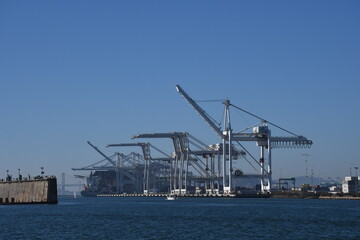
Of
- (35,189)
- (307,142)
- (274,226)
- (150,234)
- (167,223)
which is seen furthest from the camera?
(307,142)

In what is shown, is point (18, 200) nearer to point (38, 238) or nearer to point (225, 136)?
point (38, 238)

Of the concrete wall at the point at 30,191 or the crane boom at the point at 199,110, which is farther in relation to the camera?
the crane boom at the point at 199,110

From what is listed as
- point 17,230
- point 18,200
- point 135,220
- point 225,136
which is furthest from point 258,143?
point 17,230

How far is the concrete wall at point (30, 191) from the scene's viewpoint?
111 meters

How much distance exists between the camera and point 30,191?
112m

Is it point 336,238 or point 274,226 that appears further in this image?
point 274,226

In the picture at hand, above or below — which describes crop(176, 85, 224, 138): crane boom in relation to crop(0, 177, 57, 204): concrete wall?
above

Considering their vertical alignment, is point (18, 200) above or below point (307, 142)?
below

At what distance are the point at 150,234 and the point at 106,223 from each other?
1404 centimetres

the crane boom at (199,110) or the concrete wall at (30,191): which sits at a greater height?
the crane boom at (199,110)

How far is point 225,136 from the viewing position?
17975cm

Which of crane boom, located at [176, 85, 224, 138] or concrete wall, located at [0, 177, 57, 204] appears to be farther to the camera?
crane boom, located at [176, 85, 224, 138]

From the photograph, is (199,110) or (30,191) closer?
(30,191)

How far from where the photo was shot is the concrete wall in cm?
11062
